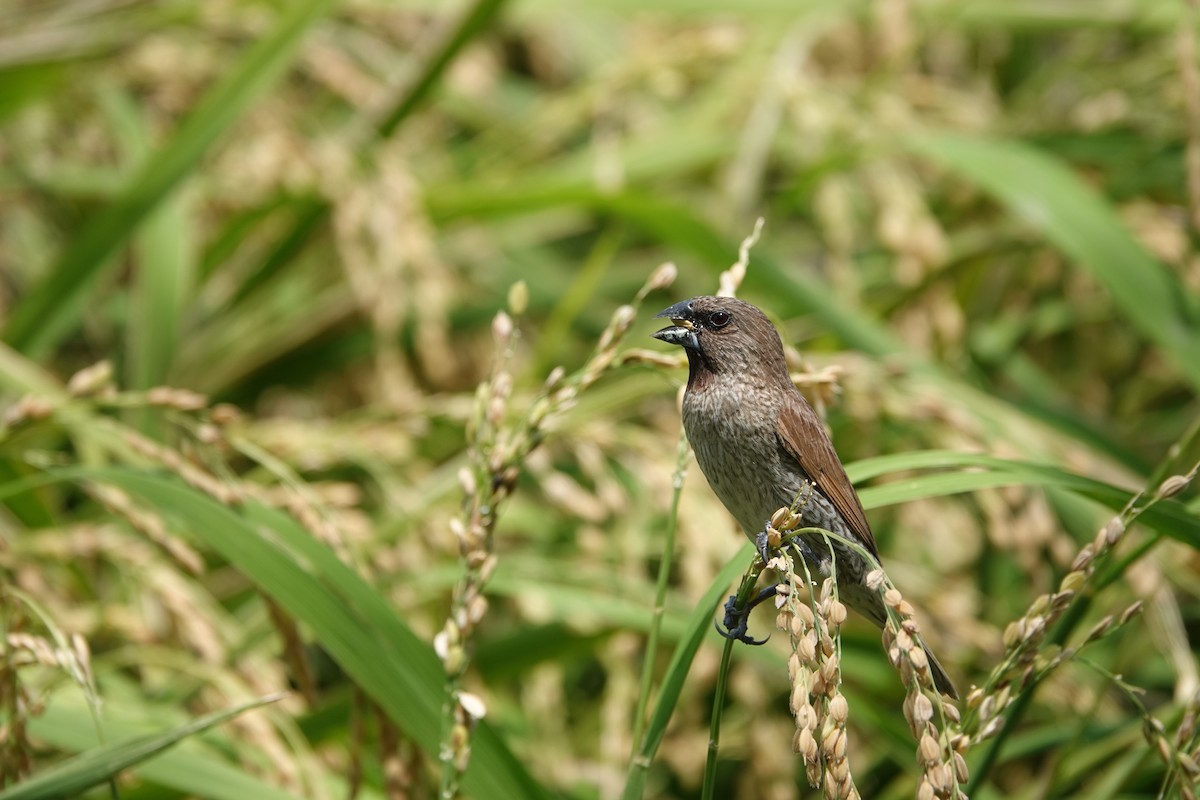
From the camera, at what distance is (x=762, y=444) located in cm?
176

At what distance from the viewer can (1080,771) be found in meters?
2.65

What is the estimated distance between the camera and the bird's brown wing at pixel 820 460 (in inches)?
67.9

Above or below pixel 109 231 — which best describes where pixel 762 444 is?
below

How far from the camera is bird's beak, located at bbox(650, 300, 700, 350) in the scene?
1.86 m

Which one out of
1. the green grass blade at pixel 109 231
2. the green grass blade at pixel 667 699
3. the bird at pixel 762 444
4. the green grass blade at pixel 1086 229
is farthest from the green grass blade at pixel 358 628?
the green grass blade at pixel 1086 229

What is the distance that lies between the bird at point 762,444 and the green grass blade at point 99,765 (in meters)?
0.67

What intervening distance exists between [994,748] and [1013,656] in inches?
17.2

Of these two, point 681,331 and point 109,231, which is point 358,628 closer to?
point 681,331

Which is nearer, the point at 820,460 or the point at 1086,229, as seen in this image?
the point at 820,460

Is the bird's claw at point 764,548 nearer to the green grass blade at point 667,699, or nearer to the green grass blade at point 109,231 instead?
the green grass blade at point 667,699

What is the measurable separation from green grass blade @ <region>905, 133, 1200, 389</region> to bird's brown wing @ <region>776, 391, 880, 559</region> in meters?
1.12

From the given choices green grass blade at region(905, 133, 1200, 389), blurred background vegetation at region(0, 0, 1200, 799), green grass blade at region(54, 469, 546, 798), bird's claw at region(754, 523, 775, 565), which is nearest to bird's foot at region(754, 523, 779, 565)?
bird's claw at region(754, 523, 775, 565)

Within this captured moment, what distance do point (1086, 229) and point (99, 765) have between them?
2.32 metres

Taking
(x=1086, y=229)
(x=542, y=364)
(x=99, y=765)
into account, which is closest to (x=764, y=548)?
(x=99, y=765)
